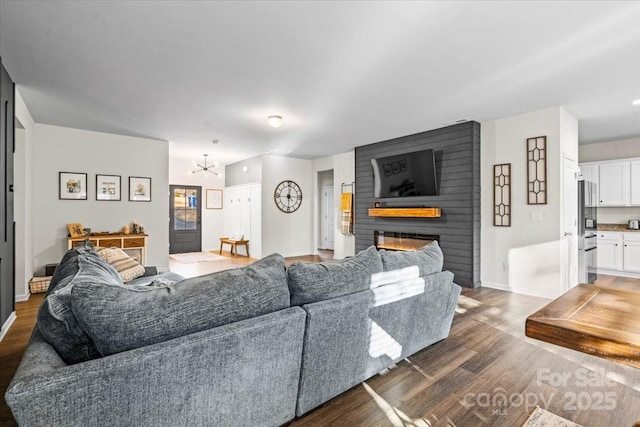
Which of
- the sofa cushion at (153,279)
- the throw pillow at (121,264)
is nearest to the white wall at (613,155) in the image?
the sofa cushion at (153,279)

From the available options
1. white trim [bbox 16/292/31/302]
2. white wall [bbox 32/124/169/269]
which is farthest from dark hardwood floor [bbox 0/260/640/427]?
white wall [bbox 32/124/169/269]

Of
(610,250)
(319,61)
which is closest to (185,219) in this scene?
(319,61)

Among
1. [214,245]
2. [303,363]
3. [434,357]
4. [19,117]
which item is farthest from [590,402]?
[214,245]

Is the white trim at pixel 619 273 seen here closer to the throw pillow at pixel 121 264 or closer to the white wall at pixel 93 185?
the throw pillow at pixel 121 264

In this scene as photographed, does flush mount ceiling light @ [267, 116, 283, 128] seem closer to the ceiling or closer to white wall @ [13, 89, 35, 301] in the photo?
the ceiling

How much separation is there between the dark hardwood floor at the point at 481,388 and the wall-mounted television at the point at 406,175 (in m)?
2.95

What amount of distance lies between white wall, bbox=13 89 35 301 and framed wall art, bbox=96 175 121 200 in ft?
3.20

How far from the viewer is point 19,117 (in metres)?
3.90

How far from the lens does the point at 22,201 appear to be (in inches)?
165

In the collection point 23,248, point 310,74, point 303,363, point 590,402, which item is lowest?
point 590,402

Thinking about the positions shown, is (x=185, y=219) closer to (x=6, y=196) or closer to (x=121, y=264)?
(x=6, y=196)

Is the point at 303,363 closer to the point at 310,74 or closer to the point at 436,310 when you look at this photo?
the point at 436,310

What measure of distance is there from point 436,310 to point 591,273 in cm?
432

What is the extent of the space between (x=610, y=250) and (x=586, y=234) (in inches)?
57.2
